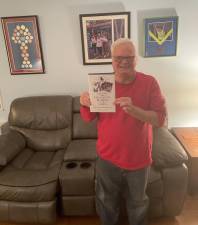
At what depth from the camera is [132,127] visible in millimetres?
1321

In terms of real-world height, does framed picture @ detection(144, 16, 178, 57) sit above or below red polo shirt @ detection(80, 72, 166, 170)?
above

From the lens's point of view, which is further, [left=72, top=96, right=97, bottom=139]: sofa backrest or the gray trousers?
[left=72, top=96, right=97, bottom=139]: sofa backrest

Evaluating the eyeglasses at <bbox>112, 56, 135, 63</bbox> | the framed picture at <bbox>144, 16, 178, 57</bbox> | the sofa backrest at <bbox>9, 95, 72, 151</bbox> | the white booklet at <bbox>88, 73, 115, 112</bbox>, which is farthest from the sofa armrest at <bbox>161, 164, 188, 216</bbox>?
the framed picture at <bbox>144, 16, 178, 57</bbox>

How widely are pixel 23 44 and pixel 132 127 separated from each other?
1.75m

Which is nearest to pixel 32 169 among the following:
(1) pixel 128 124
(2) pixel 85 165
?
(2) pixel 85 165

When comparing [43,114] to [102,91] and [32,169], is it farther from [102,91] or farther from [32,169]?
[102,91]

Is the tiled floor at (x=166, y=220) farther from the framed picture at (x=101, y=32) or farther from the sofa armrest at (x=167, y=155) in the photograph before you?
the framed picture at (x=101, y=32)

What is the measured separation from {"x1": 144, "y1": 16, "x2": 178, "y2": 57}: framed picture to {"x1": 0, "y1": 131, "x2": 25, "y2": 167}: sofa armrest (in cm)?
155

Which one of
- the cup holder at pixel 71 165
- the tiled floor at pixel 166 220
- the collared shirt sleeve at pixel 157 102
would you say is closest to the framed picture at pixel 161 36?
the collared shirt sleeve at pixel 157 102

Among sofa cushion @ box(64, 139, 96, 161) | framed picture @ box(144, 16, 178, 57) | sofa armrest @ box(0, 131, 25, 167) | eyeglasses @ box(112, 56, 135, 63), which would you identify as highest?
framed picture @ box(144, 16, 178, 57)

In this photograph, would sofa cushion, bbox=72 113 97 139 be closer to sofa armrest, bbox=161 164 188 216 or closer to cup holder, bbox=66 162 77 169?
cup holder, bbox=66 162 77 169

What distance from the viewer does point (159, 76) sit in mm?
2533

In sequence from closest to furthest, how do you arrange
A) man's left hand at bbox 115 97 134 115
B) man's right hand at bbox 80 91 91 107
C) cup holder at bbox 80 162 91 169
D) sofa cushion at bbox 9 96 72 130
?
man's left hand at bbox 115 97 134 115
man's right hand at bbox 80 91 91 107
cup holder at bbox 80 162 91 169
sofa cushion at bbox 9 96 72 130

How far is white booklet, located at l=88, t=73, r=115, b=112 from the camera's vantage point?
1.28 meters
